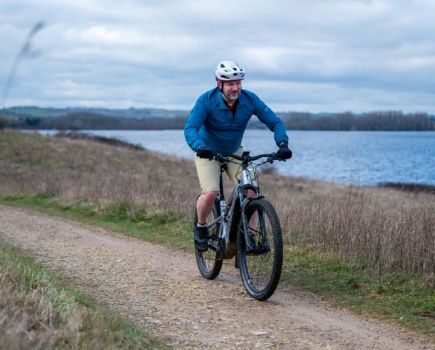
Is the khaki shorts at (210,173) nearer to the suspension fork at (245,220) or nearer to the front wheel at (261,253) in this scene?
the suspension fork at (245,220)

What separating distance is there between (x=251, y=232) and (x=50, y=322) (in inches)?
113

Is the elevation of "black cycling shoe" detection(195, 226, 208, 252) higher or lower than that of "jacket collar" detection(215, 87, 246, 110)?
lower

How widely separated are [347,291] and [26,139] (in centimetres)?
3909

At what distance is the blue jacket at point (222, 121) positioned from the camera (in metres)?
7.07

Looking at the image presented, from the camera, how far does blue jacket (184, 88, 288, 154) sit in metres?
7.07

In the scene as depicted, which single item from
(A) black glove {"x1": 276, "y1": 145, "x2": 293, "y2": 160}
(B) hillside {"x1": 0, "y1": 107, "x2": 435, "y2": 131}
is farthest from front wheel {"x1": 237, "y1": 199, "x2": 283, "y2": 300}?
(B) hillside {"x1": 0, "y1": 107, "x2": 435, "y2": 131}

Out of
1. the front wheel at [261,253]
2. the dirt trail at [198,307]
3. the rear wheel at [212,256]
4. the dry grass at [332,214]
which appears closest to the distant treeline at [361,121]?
the dry grass at [332,214]

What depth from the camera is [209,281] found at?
7.81 metres

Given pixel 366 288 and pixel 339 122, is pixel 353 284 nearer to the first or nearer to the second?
pixel 366 288

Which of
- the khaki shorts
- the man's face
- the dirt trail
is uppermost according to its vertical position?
the man's face

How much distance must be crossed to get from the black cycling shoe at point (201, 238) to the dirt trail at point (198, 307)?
39 centimetres

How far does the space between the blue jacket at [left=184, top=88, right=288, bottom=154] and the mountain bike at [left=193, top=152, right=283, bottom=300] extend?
227 millimetres

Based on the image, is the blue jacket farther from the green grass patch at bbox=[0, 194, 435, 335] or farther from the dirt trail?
the green grass patch at bbox=[0, 194, 435, 335]

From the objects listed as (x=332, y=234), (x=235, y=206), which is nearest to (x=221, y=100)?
(x=235, y=206)
